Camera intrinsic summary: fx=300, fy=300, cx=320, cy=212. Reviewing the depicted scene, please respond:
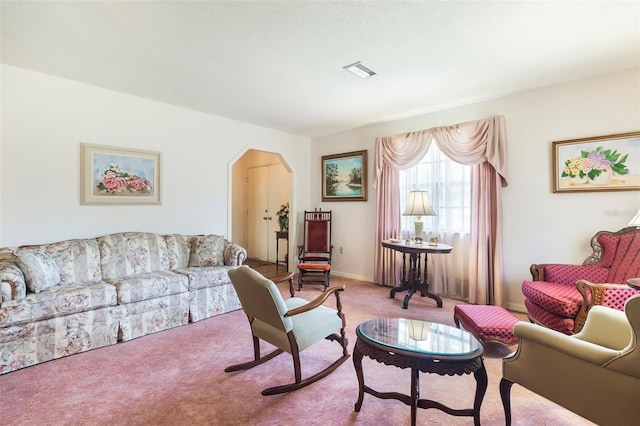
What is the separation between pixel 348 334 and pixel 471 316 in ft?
3.63

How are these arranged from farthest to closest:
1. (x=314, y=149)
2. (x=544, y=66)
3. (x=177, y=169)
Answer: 1. (x=314, y=149)
2. (x=177, y=169)
3. (x=544, y=66)

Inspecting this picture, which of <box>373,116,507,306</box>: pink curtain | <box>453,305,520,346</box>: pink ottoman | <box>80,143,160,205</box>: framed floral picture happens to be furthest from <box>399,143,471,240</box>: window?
<box>80,143,160,205</box>: framed floral picture

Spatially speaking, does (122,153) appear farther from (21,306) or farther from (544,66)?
(544,66)

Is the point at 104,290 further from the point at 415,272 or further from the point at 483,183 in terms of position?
the point at 483,183

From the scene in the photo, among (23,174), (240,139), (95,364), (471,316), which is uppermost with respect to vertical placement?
(240,139)

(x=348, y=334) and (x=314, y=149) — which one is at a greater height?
(x=314, y=149)

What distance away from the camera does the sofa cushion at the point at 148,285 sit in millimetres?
2818

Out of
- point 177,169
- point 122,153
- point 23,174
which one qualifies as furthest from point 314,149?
point 23,174

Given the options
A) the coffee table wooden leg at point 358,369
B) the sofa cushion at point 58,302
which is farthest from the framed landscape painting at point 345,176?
the sofa cushion at point 58,302

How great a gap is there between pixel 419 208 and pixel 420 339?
7.64 ft

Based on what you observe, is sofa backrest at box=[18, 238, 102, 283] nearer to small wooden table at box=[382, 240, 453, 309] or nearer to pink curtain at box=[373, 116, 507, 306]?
small wooden table at box=[382, 240, 453, 309]

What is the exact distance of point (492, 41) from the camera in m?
2.44

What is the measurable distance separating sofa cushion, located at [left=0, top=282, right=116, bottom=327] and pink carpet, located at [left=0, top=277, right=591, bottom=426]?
0.38 m

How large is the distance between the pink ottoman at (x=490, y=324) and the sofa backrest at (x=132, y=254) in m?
3.24
